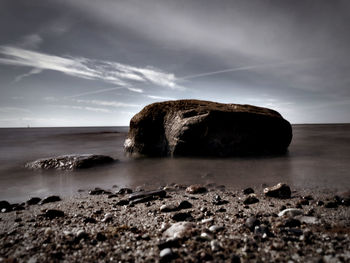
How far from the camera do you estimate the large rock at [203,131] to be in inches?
353

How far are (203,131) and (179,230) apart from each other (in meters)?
6.66

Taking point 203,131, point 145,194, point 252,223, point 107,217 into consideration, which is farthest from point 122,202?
point 203,131

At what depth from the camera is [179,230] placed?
2.47 meters

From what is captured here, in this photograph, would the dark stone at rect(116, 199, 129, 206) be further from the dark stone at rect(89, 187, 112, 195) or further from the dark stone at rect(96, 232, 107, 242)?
the dark stone at rect(96, 232, 107, 242)

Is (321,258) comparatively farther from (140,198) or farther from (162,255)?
(140,198)

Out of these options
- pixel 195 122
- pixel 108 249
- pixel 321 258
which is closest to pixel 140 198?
pixel 108 249

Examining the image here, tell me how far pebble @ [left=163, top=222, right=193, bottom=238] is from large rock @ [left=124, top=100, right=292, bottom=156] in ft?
21.1

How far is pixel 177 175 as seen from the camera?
6.16 metres

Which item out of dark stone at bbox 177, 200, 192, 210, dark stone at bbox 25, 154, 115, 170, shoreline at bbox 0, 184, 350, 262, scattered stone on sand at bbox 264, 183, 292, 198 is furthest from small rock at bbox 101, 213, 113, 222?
dark stone at bbox 25, 154, 115, 170

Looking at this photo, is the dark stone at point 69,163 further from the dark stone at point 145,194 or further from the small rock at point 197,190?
the small rock at point 197,190

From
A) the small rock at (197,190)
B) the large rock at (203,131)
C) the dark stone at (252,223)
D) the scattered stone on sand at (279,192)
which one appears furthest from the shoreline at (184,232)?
the large rock at (203,131)

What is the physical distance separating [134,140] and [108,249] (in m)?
8.34

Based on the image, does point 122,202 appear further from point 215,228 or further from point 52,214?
point 215,228

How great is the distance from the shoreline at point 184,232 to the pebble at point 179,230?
2cm
